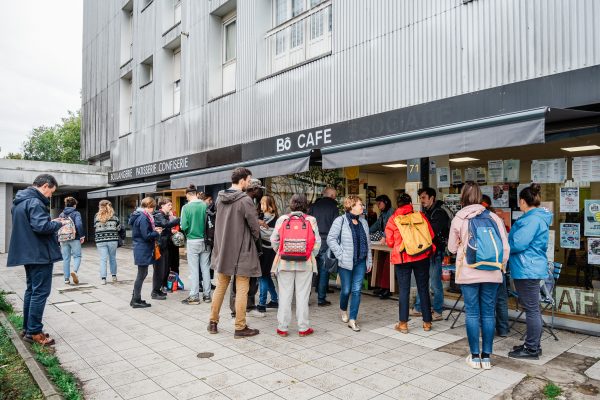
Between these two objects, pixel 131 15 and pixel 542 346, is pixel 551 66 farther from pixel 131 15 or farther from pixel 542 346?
pixel 131 15

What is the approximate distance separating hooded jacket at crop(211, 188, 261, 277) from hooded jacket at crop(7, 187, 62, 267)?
1.90 m

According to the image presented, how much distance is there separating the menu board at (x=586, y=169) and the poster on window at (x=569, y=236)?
0.61 meters

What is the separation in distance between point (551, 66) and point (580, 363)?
10.9 ft

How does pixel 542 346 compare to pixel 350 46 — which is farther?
pixel 350 46

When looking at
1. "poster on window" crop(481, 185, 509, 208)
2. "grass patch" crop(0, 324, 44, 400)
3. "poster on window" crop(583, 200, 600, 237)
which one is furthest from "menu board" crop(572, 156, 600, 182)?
"grass patch" crop(0, 324, 44, 400)

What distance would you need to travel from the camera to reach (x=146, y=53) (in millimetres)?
15898

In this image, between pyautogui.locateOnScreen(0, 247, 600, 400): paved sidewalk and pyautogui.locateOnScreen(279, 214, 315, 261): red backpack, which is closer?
pyautogui.locateOnScreen(0, 247, 600, 400): paved sidewalk

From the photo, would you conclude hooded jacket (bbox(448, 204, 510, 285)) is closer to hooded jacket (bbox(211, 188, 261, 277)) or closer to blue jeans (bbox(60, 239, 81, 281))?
hooded jacket (bbox(211, 188, 261, 277))

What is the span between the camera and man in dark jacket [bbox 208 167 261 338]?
526cm

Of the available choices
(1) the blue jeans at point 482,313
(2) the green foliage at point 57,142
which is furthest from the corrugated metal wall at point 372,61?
(2) the green foliage at point 57,142

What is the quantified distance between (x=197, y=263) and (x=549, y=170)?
5.44m

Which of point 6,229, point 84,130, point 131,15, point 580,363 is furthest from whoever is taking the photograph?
point 84,130

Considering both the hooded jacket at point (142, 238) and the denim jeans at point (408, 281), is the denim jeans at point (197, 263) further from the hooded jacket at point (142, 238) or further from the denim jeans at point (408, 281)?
the denim jeans at point (408, 281)

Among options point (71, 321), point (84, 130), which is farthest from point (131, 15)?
point (71, 321)
